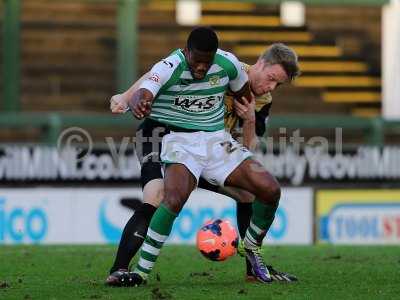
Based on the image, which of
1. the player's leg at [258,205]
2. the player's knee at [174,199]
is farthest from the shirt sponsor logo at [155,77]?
the player's leg at [258,205]

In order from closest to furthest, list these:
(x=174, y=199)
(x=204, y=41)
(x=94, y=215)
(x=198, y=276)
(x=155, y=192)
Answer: (x=204, y=41) < (x=174, y=199) < (x=155, y=192) < (x=198, y=276) < (x=94, y=215)

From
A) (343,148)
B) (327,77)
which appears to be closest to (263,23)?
(327,77)

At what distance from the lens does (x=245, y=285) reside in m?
7.89

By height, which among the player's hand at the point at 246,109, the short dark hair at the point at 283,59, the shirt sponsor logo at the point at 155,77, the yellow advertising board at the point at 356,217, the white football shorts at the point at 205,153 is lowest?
the yellow advertising board at the point at 356,217

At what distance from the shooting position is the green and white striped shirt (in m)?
7.59

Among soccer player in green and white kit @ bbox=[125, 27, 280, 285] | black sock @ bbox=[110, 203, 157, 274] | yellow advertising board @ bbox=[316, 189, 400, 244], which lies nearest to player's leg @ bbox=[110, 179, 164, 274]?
black sock @ bbox=[110, 203, 157, 274]

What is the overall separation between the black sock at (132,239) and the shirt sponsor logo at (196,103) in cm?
76

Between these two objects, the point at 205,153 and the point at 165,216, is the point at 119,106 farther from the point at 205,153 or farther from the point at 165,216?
the point at 165,216

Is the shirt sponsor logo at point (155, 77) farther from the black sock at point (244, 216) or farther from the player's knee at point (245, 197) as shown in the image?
the black sock at point (244, 216)

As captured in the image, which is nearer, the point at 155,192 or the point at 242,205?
the point at 155,192

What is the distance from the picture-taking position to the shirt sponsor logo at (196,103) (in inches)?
304

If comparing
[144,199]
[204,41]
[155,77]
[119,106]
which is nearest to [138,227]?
[144,199]

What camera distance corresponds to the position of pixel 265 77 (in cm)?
813

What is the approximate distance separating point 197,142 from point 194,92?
Result: 1.22 ft
